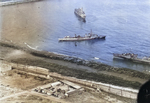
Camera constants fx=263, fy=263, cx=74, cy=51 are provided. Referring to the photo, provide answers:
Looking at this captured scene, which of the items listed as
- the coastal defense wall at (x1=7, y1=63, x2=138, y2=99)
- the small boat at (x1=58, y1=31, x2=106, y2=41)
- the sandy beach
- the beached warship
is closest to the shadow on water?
the beached warship

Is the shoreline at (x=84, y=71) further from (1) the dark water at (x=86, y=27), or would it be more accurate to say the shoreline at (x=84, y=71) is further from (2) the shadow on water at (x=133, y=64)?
(1) the dark water at (x=86, y=27)

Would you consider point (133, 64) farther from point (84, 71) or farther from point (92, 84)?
point (92, 84)

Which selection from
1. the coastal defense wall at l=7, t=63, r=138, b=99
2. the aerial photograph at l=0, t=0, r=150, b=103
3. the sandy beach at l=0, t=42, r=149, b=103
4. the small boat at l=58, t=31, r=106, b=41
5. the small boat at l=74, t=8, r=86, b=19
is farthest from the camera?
the small boat at l=74, t=8, r=86, b=19

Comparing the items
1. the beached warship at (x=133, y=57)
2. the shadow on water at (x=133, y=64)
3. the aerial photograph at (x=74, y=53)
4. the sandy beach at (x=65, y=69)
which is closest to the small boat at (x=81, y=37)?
the aerial photograph at (x=74, y=53)

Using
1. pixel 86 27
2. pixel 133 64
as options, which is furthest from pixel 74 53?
pixel 86 27

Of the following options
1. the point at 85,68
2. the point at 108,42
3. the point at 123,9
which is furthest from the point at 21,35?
the point at 123,9

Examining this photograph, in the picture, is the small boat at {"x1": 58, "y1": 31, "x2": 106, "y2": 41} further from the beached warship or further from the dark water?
the beached warship

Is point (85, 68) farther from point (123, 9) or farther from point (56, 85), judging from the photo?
point (123, 9)

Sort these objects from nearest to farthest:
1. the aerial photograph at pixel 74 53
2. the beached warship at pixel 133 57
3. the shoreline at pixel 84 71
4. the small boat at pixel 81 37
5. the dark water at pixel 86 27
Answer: the aerial photograph at pixel 74 53, the shoreline at pixel 84 71, the beached warship at pixel 133 57, the dark water at pixel 86 27, the small boat at pixel 81 37
